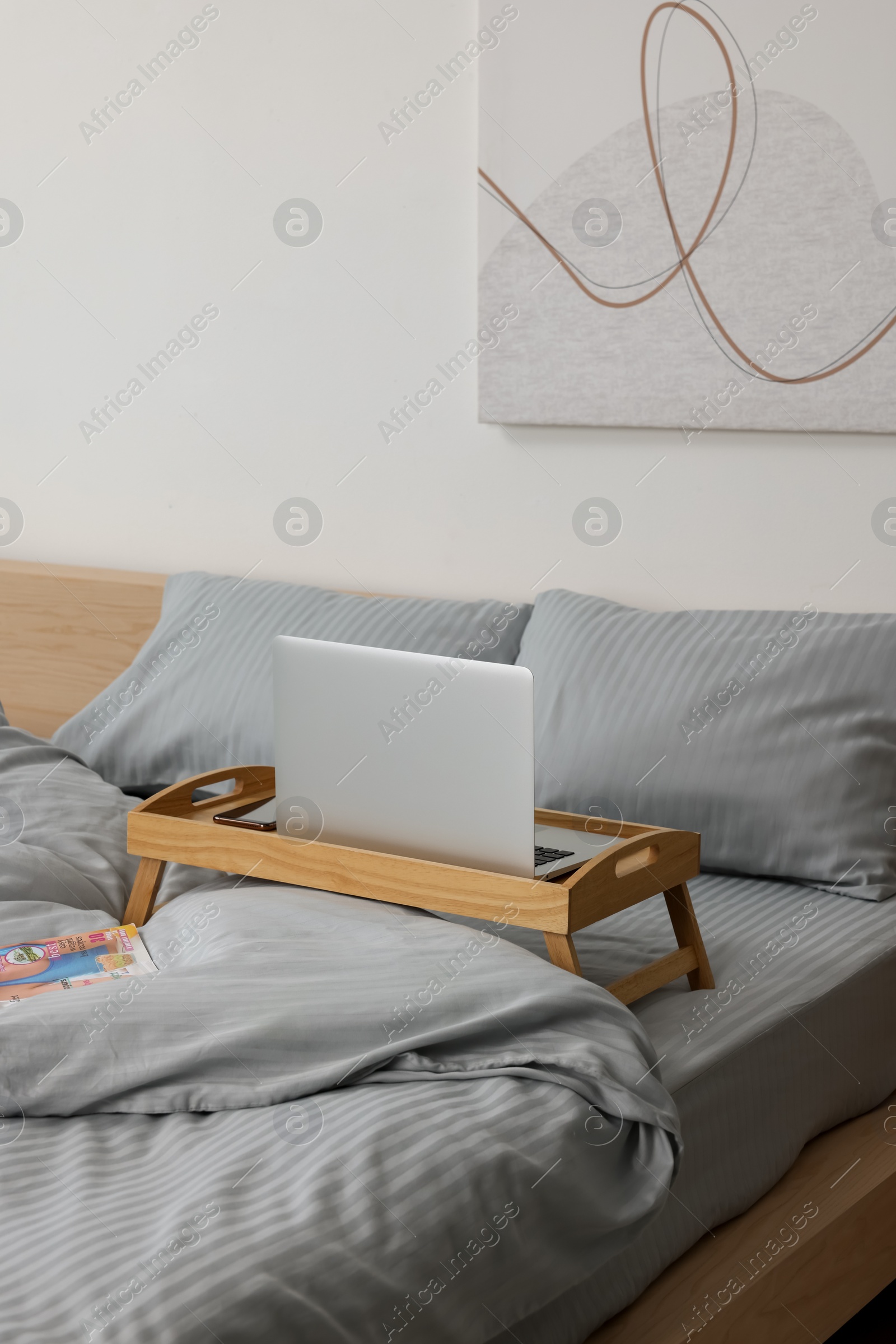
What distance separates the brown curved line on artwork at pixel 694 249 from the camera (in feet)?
6.02

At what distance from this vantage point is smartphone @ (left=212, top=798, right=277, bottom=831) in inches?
55.7

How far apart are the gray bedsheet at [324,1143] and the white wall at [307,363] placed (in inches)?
39.8

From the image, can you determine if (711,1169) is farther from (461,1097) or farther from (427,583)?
(427,583)

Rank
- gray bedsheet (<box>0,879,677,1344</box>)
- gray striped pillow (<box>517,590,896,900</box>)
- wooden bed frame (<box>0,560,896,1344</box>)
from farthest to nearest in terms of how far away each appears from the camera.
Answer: gray striped pillow (<box>517,590,896,900</box>)
wooden bed frame (<box>0,560,896,1344</box>)
gray bedsheet (<box>0,879,677,1344</box>)

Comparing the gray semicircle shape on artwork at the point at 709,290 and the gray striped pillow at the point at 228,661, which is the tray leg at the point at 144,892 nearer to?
the gray striped pillow at the point at 228,661

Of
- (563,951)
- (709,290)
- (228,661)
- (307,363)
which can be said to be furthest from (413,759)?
(307,363)

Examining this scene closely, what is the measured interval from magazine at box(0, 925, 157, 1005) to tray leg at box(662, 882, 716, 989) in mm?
538

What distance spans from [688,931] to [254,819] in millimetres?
500

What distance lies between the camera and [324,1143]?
3.09ft

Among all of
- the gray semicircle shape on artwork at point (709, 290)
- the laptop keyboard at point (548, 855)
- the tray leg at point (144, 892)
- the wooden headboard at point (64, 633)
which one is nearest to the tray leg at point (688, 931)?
the laptop keyboard at point (548, 855)

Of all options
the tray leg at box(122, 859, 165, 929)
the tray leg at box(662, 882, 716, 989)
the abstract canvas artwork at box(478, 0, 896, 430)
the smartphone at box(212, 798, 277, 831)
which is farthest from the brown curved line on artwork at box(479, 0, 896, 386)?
the tray leg at box(122, 859, 165, 929)

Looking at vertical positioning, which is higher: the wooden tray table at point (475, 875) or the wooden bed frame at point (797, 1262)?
the wooden tray table at point (475, 875)

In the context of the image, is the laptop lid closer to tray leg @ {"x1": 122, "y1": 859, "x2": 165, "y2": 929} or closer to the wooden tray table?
the wooden tray table

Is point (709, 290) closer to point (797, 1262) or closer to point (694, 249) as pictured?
point (694, 249)
